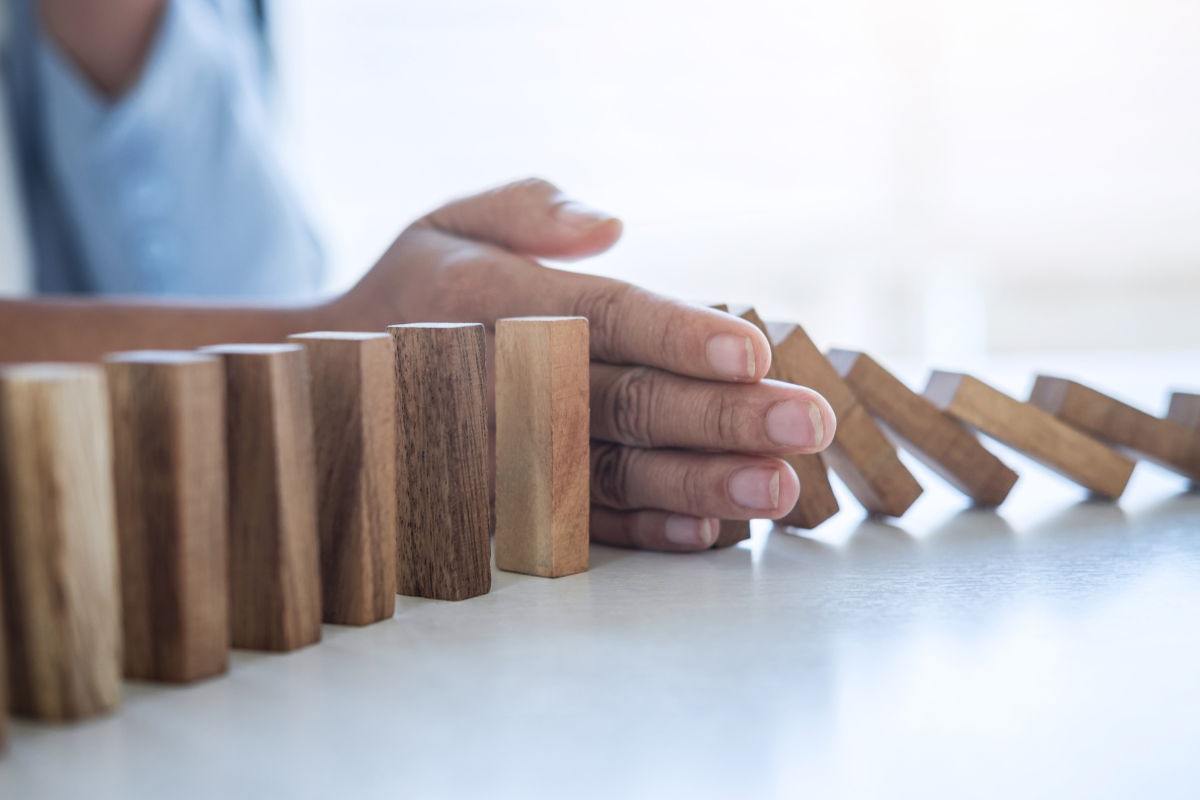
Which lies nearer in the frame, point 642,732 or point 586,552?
point 642,732

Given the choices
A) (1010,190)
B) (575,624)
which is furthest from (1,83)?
(1010,190)

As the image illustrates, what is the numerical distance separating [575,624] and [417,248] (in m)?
0.49

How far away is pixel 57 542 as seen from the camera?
0.37m

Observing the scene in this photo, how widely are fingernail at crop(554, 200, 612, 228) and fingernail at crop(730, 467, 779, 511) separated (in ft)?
0.84

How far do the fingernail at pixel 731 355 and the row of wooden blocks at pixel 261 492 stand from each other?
9 centimetres

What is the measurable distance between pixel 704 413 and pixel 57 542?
0.41 metres

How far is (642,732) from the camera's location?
373 mm

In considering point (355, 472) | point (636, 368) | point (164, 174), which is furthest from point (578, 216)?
point (164, 174)

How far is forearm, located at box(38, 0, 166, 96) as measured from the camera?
1662 millimetres

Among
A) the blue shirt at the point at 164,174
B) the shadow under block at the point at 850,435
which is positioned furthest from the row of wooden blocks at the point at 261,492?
the blue shirt at the point at 164,174

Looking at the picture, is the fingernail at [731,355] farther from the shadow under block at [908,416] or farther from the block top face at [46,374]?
the block top face at [46,374]

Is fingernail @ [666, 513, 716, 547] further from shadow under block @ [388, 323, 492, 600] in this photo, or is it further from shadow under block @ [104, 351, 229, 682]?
shadow under block @ [104, 351, 229, 682]

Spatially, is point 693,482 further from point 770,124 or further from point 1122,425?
point 770,124

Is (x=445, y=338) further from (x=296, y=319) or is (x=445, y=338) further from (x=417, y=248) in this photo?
(x=296, y=319)
